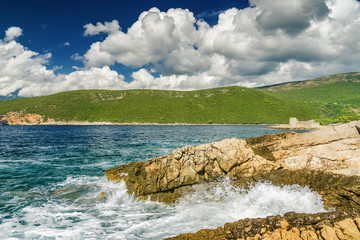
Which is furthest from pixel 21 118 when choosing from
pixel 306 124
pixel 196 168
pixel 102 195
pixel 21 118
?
pixel 306 124

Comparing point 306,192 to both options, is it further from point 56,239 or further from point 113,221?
point 56,239

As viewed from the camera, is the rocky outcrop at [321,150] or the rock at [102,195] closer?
the rocky outcrop at [321,150]

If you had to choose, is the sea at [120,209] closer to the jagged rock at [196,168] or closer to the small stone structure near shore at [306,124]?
the jagged rock at [196,168]

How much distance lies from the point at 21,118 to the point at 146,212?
184 meters

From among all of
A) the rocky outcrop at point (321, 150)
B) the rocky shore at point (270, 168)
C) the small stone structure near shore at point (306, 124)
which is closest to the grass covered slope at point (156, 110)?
the small stone structure near shore at point (306, 124)

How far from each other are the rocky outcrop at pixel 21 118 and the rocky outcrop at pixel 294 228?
18130 cm

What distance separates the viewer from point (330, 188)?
11.7 metres

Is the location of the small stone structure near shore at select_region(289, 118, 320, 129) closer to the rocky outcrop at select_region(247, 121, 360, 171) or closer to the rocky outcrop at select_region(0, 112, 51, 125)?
the rocky outcrop at select_region(247, 121, 360, 171)

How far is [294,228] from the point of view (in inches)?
285

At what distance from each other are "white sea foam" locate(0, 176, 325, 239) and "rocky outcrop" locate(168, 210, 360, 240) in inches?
120

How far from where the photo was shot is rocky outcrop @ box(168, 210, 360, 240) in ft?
22.3

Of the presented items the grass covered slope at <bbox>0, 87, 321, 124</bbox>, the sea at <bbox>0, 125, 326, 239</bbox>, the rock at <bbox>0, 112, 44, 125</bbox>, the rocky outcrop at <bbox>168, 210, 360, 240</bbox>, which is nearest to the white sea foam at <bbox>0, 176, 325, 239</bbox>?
the sea at <bbox>0, 125, 326, 239</bbox>

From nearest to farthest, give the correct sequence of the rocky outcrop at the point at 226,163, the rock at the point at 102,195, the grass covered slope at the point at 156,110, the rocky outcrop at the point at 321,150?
1. the rocky outcrop at the point at 321,150
2. the rocky outcrop at the point at 226,163
3. the rock at the point at 102,195
4. the grass covered slope at the point at 156,110

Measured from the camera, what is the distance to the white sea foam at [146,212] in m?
10.6
